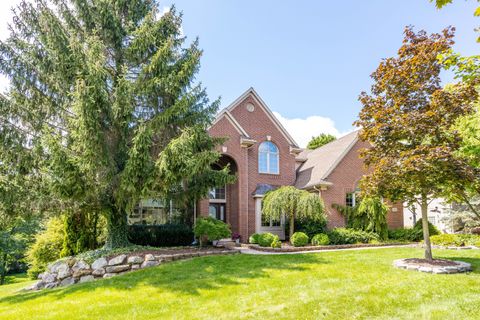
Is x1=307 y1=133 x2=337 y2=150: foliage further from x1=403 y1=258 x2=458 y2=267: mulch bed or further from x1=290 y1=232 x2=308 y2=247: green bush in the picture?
x1=403 y1=258 x2=458 y2=267: mulch bed

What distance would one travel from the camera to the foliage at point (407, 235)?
18.1 m

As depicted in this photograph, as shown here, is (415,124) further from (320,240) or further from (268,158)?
(268,158)

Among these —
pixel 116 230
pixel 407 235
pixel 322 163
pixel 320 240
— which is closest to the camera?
pixel 116 230

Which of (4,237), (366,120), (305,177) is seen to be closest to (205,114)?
(366,120)

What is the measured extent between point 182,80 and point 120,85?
2.38m

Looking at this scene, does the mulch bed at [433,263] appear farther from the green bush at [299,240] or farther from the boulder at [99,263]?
the boulder at [99,263]

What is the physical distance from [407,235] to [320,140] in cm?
2287

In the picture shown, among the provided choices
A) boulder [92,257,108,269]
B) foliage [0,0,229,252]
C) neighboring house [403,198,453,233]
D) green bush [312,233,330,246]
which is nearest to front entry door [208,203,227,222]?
green bush [312,233,330,246]

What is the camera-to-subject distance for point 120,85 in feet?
35.9

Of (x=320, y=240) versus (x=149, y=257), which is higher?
(x=149, y=257)

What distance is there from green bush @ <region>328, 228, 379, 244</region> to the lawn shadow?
604cm

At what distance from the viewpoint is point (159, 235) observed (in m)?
15.4

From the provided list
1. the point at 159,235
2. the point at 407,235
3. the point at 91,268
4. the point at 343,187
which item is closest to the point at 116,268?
the point at 91,268

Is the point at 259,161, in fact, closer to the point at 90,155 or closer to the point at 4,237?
the point at 90,155
